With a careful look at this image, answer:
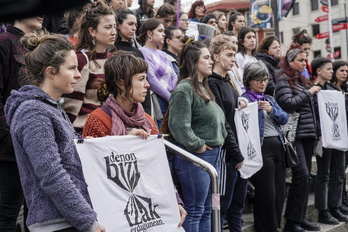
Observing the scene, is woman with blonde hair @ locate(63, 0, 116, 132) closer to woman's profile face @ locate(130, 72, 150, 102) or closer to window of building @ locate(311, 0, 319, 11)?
woman's profile face @ locate(130, 72, 150, 102)

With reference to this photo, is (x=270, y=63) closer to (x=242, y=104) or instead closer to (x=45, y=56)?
(x=242, y=104)

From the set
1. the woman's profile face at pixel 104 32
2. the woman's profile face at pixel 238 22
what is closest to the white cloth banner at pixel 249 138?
the woman's profile face at pixel 104 32

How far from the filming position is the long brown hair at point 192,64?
4379 mm

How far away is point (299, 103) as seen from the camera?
572 cm

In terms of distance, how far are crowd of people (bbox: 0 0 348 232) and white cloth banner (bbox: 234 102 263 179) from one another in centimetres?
8

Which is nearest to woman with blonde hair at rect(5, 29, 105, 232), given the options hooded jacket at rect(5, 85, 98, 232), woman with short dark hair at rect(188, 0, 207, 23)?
hooded jacket at rect(5, 85, 98, 232)

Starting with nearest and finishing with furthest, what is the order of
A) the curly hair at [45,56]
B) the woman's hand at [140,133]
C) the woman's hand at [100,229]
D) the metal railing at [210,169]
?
1. the woman's hand at [100,229]
2. the curly hair at [45,56]
3. the woman's hand at [140,133]
4. the metal railing at [210,169]

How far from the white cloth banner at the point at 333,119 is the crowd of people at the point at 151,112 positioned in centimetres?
14

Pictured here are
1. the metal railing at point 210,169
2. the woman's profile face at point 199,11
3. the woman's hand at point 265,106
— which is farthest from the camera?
the woman's profile face at point 199,11

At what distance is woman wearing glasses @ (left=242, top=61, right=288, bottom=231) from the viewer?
528 centimetres

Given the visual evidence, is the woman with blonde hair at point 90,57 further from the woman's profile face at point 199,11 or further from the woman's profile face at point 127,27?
the woman's profile face at point 199,11

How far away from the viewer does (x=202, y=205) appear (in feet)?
13.4

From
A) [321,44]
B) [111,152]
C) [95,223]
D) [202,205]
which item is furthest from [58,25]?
[321,44]

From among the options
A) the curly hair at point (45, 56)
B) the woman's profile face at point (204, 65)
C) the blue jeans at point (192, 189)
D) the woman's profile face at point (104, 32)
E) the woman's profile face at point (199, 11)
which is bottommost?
the blue jeans at point (192, 189)
